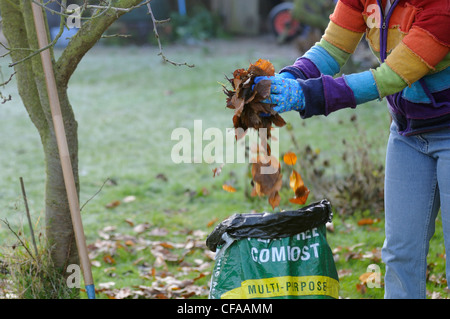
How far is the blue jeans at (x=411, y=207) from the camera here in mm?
2375

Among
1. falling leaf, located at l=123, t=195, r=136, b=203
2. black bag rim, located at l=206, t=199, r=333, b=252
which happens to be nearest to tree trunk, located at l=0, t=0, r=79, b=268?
black bag rim, located at l=206, t=199, r=333, b=252

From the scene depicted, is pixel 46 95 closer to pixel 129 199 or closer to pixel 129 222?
pixel 129 222

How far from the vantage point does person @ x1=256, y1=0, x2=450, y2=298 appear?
2076 millimetres

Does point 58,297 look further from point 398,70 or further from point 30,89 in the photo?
point 398,70

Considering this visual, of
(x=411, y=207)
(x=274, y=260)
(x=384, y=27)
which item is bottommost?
(x=274, y=260)

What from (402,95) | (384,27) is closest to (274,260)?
(402,95)

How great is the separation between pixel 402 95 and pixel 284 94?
0.54 meters

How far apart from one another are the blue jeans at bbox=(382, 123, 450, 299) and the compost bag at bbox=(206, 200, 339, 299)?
41cm

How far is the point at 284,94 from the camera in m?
2.07

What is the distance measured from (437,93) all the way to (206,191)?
3453mm

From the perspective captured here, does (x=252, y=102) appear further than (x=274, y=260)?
No

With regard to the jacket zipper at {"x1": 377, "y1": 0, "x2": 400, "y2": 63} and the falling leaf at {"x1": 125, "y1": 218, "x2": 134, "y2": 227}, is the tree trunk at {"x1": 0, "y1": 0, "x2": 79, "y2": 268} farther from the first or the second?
the falling leaf at {"x1": 125, "y1": 218, "x2": 134, "y2": 227}

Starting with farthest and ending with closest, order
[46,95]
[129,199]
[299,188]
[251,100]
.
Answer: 1. [129,199]
2. [46,95]
3. [299,188]
4. [251,100]

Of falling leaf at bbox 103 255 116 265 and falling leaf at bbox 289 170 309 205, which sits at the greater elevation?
falling leaf at bbox 289 170 309 205
